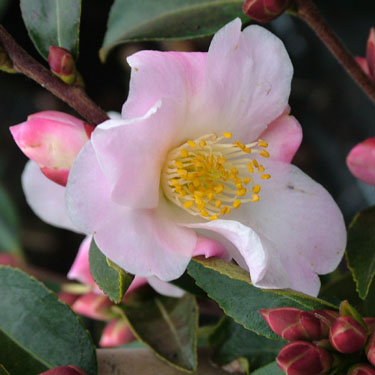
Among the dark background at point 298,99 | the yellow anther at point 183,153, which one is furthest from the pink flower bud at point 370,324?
the dark background at point 298,99

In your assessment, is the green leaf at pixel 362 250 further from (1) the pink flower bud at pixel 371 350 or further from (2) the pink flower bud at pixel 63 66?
(2) the pink flower bud at pixel 63 66

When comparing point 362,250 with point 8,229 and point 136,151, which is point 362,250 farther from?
point 8,229

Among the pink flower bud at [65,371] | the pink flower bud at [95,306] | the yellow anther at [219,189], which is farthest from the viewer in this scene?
the pink flower bud at [95,306]

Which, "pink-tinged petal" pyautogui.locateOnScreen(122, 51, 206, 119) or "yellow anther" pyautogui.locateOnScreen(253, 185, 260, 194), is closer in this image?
"pink-tinged petal" pyautogui.locateOnScreen(122, 51, 206, 119)

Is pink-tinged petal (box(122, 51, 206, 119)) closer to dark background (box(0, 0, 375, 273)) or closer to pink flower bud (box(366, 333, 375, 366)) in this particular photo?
pink flower bud (box(366, 333, 375, 366))

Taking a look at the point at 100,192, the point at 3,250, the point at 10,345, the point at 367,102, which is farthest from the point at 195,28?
the point at 367,102

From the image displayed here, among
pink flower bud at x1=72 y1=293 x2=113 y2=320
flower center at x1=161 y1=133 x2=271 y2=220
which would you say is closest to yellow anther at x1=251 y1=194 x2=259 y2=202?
flower center at x1=161 y1=133 x2=271 y2=220

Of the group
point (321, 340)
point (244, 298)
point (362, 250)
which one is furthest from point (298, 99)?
point (321, 340)
